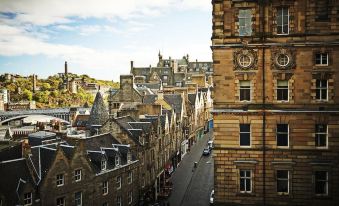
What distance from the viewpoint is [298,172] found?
2381 centimetres

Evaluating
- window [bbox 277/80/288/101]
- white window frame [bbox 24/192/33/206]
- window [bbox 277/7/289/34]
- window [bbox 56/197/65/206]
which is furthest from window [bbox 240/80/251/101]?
white window frame [bbox 24/192/33/206]

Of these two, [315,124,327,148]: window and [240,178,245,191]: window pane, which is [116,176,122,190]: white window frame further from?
[315,124,327,148]: window

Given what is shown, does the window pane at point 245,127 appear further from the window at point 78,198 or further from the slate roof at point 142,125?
the slate roof at point 142,125

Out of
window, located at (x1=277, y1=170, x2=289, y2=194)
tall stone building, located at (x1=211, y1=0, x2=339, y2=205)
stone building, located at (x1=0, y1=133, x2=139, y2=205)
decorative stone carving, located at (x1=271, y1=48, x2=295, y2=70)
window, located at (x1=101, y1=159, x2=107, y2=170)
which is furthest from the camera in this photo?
window, located at (x1=101, y1=159, x2=107, y2=170)

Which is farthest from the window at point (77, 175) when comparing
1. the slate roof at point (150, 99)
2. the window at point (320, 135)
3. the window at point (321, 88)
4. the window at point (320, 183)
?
the slate roof at point (150, 99)

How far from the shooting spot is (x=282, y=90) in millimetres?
23875

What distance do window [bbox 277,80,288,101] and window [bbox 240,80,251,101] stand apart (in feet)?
6.54

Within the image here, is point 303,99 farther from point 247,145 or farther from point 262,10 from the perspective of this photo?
point 262,10

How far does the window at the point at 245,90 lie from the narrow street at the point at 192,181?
783 inches

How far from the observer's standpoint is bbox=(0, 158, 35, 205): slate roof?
25578mm

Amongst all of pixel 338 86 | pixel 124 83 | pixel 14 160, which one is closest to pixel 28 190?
pixel 14 160

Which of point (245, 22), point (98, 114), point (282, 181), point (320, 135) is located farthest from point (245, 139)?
point (98, 114)

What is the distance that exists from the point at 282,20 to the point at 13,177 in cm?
2338

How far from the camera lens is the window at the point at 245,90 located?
2428 cm
